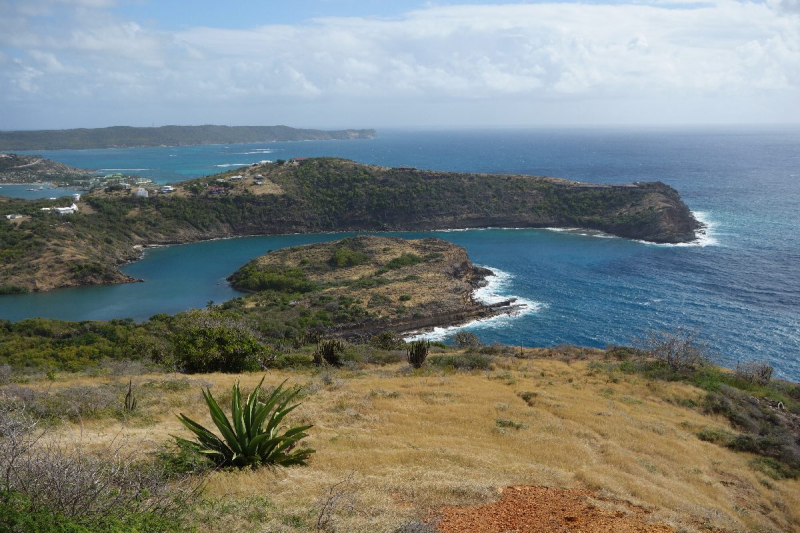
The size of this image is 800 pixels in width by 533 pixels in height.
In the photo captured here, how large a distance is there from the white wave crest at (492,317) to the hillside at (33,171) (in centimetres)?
11774

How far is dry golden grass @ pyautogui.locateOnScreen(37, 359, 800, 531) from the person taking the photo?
7.76m

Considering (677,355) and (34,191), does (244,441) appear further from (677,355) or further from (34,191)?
(34,191)

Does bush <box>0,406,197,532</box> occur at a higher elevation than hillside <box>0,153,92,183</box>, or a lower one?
lower

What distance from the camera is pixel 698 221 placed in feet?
244

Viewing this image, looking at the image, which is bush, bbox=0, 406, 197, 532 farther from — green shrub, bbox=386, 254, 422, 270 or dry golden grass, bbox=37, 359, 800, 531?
green shrub, bbox=386, 254, 422, 270

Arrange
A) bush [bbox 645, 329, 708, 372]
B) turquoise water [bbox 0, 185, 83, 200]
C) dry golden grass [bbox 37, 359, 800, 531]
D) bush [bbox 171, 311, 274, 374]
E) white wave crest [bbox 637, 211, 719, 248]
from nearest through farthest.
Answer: dry golden grass [bbox 37, 359, 800, 531], bush [bbox 171, 311, 274, 374], bush [bbox 645, 329, 708, 372], white wave crest [bbox 637, 211, 719, 248], turquoise water [bbox 0, 185, 83, 200]

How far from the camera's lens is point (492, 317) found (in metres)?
44.0

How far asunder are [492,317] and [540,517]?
36880mm

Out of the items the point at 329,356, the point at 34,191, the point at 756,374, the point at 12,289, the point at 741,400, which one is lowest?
the point at 12,289

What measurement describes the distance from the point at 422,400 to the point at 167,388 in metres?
6.89

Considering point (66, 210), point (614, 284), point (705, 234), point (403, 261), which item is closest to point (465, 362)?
point (614, 284)

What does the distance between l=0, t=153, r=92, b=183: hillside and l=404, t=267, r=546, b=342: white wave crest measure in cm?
11774

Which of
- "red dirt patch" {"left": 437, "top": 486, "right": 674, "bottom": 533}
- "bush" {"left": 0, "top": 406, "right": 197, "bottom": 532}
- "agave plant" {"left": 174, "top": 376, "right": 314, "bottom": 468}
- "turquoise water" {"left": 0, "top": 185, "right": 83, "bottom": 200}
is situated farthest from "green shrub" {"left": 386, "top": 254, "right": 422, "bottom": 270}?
"turquoise water" {"left": 0, "top": 185, "right": 83, "bottom": 200}

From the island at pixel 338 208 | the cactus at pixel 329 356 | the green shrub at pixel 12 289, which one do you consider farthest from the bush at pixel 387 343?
the island at pixel 338 208
